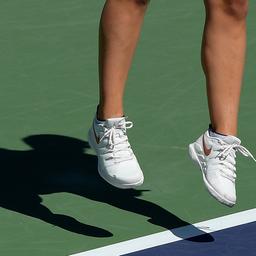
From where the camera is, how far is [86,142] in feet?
26.2

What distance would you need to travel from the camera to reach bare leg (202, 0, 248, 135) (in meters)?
6.79

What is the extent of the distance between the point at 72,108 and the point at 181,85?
0.72 metres

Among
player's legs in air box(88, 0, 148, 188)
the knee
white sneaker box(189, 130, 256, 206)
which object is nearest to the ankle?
player's legs in air box(88, 0, 148, 188)

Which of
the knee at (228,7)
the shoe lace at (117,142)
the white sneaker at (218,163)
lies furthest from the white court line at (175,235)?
the knee at (228,7)

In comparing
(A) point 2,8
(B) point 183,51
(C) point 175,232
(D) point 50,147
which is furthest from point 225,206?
(A) point 2,8

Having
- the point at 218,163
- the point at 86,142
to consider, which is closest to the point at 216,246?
the point at 218,163

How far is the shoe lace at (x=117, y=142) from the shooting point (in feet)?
23.0

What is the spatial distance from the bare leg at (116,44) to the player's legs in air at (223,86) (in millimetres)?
326

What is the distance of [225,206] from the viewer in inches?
285

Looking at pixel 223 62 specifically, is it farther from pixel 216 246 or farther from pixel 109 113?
pixel 216 246

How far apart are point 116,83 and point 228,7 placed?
65cm

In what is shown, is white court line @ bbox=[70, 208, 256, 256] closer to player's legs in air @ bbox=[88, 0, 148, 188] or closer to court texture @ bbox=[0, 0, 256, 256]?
court texture @ bbox=[0, 0, 256, 256]

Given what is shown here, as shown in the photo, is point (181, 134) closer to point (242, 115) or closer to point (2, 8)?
point (242, 115)

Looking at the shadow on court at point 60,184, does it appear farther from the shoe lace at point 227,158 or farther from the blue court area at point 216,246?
the shoe lace at point 227,158
